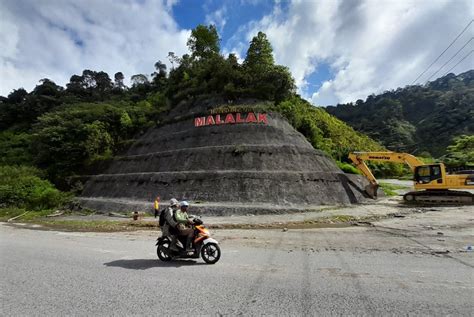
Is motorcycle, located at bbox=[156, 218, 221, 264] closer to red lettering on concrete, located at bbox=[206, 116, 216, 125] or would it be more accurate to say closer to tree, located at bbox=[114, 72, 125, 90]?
red lettering on concrete, located at bbox=[206, 116, 216, 125]

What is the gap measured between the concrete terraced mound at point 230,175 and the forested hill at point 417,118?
64.8 meters

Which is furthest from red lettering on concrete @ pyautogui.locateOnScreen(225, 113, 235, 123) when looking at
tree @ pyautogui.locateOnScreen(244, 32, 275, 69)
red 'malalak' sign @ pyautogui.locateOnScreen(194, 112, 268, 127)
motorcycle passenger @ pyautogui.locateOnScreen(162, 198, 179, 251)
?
motorcycle passenger @ pyautogui.locateOnScreen(162, 198, 179, 251)

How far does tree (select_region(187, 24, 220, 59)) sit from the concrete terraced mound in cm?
2633

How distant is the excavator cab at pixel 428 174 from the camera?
2264 centimetres

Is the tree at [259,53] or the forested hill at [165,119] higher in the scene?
the tree at [259,53]

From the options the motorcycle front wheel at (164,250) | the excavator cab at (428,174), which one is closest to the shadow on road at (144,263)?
the motorcycle front wheel at (164,250)

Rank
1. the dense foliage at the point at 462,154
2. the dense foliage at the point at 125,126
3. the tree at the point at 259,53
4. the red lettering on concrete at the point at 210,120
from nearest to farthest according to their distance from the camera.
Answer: the red lettering on concrete at the point at 210,120 < the dense foliage at the point at 125,126 < the tree at the point at 259,53 < the dense foliage at the point at 462,154

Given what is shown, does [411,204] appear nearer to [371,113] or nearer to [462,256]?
[462,256]

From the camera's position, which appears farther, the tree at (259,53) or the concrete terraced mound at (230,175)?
the tree at (259,53)

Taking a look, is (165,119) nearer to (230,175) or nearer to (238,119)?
(238,119)

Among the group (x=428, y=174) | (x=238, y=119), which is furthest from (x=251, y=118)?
(x=428, y=174)

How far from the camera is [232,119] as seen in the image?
96.6ft

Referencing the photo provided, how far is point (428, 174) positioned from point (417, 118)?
357 feet

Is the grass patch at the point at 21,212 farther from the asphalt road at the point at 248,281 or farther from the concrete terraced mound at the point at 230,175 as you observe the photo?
the asphalt road at the point at 248,281
